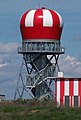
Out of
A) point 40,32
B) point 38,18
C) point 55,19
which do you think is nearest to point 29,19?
point 38,18

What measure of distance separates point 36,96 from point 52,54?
627 centimetres

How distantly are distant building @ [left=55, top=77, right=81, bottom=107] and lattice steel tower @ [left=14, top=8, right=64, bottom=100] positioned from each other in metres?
15.5

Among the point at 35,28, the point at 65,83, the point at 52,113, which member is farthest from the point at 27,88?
the point at 52,113

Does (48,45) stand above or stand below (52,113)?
above

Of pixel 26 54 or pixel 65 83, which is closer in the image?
pixel 65 83

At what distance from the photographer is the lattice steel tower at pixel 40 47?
87.9m

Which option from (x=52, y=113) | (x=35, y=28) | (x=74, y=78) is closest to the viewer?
(x=52, y=113)

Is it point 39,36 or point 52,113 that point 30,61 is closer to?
point 39,36

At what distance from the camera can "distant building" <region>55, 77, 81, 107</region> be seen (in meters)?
71.3

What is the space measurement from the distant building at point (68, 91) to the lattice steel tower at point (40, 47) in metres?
15.5

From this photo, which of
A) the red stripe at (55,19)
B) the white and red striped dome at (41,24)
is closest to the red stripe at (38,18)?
the white and red striped dome at (41,24)

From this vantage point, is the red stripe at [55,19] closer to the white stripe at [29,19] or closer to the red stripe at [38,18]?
the red stripe at [38,18]

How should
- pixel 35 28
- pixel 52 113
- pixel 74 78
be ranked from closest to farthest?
pixel 52 113
pixel 74 78
pixel 35 28

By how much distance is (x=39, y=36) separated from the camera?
88062 mm
